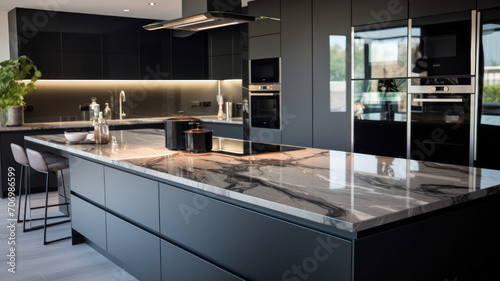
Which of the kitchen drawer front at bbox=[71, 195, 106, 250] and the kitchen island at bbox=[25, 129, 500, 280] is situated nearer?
the kitchen island at bbox=[25, 129, 500, 280]

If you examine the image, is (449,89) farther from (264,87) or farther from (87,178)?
(87,178)

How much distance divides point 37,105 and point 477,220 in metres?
6.20

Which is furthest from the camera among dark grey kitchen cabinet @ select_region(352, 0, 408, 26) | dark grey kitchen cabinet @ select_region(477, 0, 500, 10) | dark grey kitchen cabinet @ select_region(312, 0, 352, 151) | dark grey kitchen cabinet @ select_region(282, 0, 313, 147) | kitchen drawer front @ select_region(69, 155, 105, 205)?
dark grey kitchen cabinet @ select_region(282, 0, 313, 147)

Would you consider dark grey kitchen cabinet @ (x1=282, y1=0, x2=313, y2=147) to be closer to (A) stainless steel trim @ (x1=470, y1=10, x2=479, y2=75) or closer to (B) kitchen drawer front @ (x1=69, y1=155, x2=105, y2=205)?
(A) stainless steel trim @ (x1=470, y1=10, x2=479, y2=75)

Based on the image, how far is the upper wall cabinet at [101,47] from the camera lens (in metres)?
6.39

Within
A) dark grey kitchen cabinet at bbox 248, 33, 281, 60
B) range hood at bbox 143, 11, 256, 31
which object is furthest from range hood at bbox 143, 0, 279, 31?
dark grey kitchen cabinet at bbox 248, 33, 281, 60

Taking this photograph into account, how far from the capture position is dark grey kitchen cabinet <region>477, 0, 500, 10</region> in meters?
3.66

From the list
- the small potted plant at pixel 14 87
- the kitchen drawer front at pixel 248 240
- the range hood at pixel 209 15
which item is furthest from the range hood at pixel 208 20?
the small potted plant at pixel 14 87

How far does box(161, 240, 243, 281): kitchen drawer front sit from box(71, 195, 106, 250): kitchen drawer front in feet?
3.11

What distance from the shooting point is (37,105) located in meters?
6.71

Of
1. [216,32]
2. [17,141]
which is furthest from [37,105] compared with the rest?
[216,32]

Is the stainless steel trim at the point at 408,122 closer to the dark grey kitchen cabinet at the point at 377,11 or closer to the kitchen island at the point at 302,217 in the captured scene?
the dark grey kitchen cabinet at the point at 377,11

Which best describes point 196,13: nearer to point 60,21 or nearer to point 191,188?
point 191,188

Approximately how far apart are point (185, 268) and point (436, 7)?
3.10 metres
